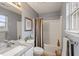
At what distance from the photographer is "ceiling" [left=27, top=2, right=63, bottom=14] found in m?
1.48

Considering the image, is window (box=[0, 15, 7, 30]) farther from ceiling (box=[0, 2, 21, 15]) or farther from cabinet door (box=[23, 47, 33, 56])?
cabinet door (box=[23, 47, 33, 56])

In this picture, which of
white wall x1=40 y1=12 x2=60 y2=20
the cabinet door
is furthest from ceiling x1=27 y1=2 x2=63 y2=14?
the cabinet door

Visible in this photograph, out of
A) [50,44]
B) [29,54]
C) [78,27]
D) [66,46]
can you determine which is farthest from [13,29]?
[78,27]

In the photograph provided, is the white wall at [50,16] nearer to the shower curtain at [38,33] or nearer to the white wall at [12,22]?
the shower curtain at [38,33]

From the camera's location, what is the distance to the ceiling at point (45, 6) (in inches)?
58.4

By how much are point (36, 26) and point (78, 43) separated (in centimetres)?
63

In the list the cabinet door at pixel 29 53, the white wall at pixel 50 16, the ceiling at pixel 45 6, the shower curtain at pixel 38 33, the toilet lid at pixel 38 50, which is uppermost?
the ceiling at pixel 45 6

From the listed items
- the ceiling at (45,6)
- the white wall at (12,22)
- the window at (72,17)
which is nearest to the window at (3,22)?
the white wall at (12,22)

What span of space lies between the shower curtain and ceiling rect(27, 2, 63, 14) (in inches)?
5.4

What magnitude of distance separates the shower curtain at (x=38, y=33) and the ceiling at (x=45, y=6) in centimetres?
14

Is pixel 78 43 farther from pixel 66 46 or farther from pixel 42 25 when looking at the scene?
pixel 42 25

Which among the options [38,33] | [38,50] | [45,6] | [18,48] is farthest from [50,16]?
[18,48]

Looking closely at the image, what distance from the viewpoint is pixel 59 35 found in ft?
4.97

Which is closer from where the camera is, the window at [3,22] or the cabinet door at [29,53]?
the cabinet door at [29,53]
